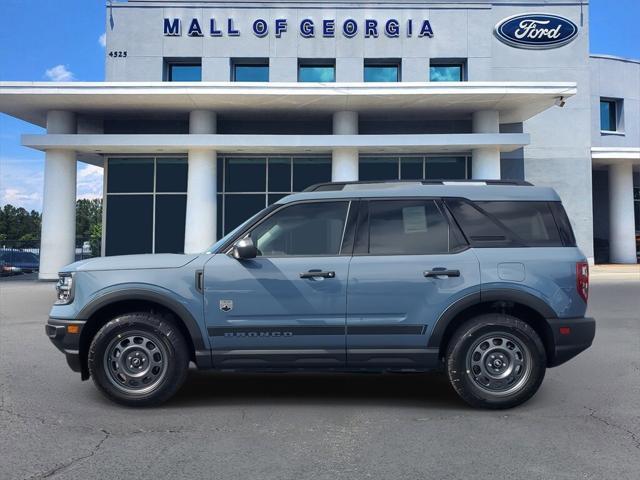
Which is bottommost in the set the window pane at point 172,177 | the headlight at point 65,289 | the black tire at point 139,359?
the black tire at point 139,359

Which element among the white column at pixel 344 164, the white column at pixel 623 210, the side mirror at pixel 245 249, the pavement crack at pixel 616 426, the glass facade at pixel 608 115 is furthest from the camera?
the glass facade at pixel 608 115

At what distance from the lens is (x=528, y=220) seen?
17.2 ft

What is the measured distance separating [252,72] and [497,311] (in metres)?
21.1

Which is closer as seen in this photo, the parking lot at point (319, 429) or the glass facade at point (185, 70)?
the parking lot at point (319, 429)

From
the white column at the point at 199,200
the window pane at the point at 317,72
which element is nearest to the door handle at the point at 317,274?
the white column at the point at 199,200

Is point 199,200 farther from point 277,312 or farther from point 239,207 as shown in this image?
point 277,312

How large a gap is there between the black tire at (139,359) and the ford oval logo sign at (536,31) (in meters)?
23.7

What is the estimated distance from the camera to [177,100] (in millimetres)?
19797

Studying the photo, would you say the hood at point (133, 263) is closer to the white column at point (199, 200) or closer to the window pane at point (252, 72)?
the white column at point (199, 200)

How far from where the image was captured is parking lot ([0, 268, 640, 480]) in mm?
3840

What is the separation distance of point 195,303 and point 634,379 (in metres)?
5.02

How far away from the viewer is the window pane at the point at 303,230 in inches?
205

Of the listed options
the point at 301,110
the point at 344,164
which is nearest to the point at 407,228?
the point at 344,164

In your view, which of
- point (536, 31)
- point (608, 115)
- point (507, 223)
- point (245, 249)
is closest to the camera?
point (245, 249)
